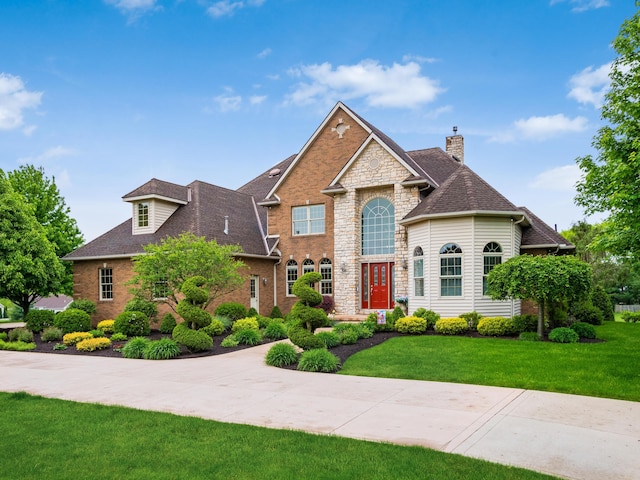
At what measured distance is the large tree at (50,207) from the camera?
94.3 feet

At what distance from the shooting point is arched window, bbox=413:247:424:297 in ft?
61.9

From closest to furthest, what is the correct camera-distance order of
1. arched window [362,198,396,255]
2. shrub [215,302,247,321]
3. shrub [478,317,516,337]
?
shrub [478,317,516,337], shrub [215,302,247,321], arched window [362,198,396,255]

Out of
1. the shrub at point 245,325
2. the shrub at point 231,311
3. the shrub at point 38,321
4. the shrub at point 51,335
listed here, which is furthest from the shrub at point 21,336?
the shrub at point 245,325

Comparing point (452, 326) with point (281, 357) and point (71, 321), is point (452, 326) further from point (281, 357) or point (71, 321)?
point (71, 321)

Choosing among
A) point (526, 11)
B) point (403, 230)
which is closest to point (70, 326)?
point (403, 230)

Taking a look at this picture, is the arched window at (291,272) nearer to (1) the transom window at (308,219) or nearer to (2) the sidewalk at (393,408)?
(1) the transom window at (308,219)

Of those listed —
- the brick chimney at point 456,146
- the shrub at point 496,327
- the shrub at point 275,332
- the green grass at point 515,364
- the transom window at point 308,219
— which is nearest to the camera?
the green grass at point 515,364

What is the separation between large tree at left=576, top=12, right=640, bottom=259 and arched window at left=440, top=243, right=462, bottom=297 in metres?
4.96

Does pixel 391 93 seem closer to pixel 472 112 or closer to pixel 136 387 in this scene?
pixel 472 112

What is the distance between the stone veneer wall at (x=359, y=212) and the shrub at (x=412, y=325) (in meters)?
3.77

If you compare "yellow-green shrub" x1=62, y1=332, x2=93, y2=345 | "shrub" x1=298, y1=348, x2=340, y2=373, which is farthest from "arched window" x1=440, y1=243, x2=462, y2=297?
"yellow-green shrub" x1=62, y1=332, x2=93, y2=345

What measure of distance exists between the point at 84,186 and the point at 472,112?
16134 mm

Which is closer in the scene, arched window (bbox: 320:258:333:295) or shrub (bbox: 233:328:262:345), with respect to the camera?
shrub (bbox: 233:328:262:345)

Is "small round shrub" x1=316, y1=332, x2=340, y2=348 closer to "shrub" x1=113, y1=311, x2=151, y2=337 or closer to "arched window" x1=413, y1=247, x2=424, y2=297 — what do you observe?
"arched window" x1=413, y1=247, x2=424, y2=297
